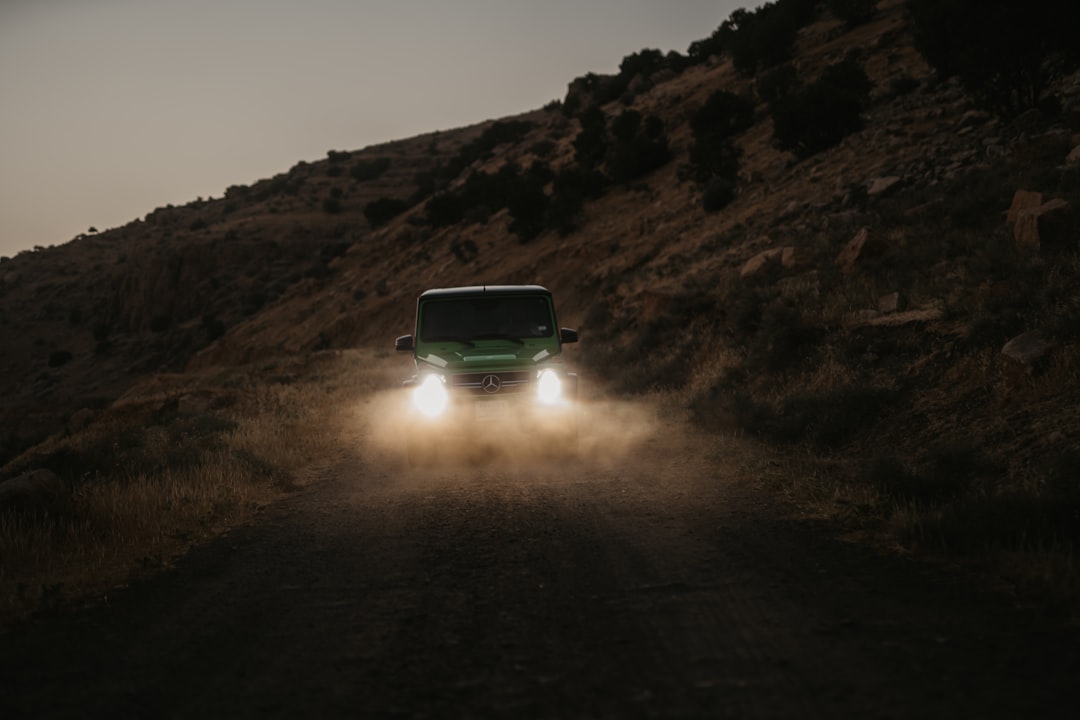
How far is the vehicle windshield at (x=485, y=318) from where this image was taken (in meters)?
11.4

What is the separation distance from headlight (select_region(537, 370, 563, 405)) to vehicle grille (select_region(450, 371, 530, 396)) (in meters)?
0.21

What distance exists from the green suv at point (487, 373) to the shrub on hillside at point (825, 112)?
2049 centimetres

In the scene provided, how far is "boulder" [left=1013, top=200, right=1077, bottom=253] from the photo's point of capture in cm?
1183

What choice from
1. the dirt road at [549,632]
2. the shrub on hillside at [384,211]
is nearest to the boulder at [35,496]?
the dirt road at [549,632]

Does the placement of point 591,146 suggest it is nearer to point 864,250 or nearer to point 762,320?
point 864,250

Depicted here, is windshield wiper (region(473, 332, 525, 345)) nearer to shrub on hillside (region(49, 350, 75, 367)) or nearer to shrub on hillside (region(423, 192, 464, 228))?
shrub on hillside (region(423, 192, 464, 228))

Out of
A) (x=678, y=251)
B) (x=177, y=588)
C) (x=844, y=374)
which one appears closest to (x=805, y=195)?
(x=678, y=251)

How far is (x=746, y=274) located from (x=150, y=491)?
1434cm

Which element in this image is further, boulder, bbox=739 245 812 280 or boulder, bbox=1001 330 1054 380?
boulder, bbox=739 245 812 280

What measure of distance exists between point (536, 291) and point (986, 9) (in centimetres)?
1467

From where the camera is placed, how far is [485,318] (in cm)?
1159

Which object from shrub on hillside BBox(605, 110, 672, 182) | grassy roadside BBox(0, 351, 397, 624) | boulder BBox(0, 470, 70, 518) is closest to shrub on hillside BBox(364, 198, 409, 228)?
shrub on hillside BBox(605, 110, 672, 182)

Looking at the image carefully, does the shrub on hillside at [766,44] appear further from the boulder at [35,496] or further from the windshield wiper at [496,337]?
the boulder at [35,496]

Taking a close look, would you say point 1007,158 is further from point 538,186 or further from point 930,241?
point 538,186
